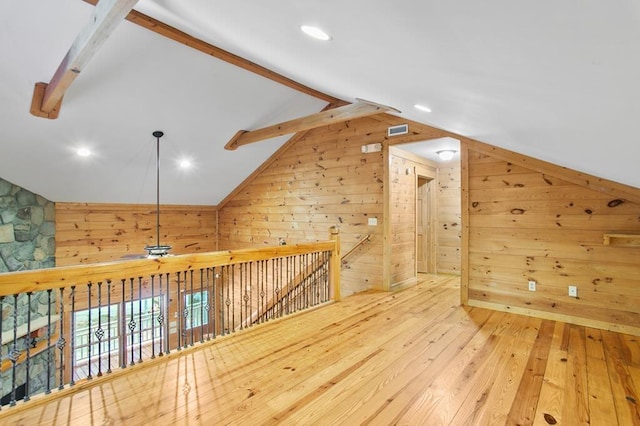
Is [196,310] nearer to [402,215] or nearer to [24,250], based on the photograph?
[24,250]

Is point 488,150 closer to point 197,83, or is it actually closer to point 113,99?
point 197,83

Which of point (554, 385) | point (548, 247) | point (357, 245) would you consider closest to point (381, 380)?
point (554, 385)

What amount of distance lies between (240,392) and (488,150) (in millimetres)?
3749

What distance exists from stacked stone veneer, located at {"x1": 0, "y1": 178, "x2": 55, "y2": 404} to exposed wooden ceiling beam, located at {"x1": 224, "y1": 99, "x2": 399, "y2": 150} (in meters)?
3.15

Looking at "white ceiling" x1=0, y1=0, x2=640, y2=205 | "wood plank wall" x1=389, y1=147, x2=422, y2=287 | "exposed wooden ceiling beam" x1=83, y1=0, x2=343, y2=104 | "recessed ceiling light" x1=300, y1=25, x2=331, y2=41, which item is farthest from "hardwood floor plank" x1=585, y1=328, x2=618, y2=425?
"exposed wooden ceiling beam" x1=83, y1=0, x2=343, y2=104

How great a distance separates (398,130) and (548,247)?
2.44 metres

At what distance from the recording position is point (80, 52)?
2514mm

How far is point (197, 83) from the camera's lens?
4.25 meters

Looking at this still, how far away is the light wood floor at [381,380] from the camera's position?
1.94m

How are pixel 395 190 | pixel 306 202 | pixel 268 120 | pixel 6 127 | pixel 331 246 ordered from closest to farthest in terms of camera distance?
pixel 6 127
pixel 331 246
pixel 395 190
pixel 268 120
pixel 306 202

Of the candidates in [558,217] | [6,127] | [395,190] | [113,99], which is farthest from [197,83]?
[558,217]

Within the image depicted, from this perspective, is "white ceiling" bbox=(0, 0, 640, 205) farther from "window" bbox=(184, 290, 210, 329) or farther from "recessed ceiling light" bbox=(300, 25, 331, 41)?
"window" bbox=(184, 290, 210, 329)

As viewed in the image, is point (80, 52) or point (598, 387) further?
point (80, 52)

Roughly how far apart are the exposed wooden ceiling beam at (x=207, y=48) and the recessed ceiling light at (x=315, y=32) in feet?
7.16
